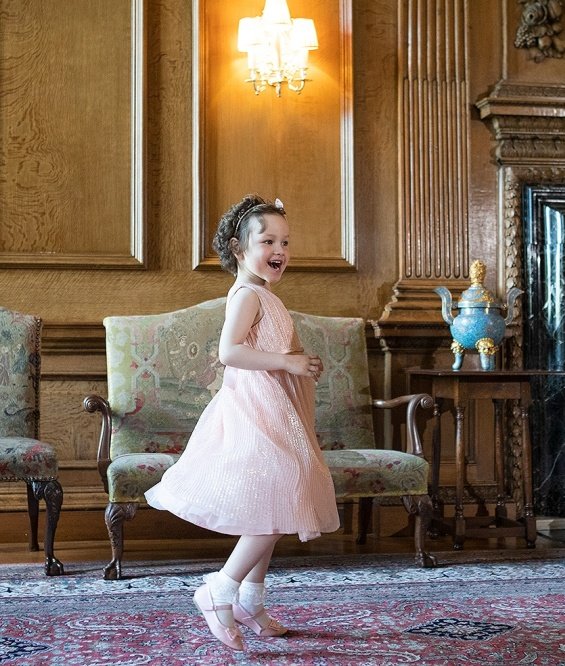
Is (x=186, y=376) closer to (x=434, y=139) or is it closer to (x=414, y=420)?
(x=414, y=420)

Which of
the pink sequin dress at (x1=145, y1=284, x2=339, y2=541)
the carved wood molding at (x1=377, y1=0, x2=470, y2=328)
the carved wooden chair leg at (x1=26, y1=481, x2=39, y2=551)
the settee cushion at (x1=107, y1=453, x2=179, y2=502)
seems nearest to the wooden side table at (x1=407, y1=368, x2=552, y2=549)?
the carved wood molding at (x1=377, y1=0, x2=470, y2=328)

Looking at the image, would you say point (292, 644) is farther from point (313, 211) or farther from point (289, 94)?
point (289, 94)

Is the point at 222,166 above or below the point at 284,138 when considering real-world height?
below

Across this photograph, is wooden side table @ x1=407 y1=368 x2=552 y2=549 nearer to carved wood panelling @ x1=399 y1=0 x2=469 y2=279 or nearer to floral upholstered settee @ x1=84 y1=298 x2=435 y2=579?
floral upholstered settee @ x1=84 y1=298 x2=435 y2=579

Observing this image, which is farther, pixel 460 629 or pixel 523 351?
pixel 523 351

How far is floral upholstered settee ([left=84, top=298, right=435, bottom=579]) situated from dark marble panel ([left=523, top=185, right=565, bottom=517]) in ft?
3.64

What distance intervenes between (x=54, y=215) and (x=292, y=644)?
2830 millimetres

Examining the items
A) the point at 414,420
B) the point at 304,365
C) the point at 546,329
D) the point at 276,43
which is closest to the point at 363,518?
the point at 414,420

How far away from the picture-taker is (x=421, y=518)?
3990 mm

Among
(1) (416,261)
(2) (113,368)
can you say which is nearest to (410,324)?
(1) (416,261)

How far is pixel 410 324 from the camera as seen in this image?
16.2ft

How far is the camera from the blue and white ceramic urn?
4.71 m

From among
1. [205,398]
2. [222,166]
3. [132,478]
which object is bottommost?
[132,478]

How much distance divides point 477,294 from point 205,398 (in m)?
1.46
